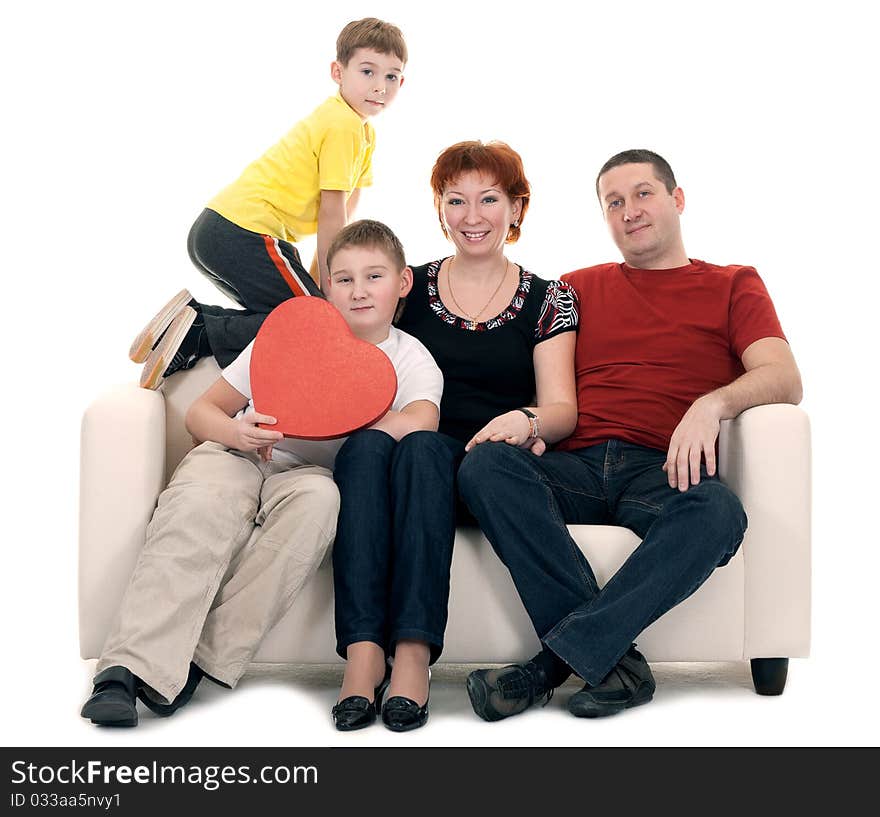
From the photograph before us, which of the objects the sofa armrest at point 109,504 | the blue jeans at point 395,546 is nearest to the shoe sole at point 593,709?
the blue jeans at point 395,546

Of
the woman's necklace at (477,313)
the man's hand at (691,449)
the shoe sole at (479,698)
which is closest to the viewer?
the shoe sole at (479,698)

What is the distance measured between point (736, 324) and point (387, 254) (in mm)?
785

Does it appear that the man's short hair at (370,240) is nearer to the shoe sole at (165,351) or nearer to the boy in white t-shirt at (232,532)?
the boy in white t-shirt at (232,532)

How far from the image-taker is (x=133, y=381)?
2602 millimetres

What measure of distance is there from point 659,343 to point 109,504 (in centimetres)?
122


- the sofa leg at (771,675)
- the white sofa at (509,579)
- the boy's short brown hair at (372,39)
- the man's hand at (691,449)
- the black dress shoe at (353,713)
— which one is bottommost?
the sofa leg at (771,675)

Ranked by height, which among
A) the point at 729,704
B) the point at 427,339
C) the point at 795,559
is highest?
the point at 427,339

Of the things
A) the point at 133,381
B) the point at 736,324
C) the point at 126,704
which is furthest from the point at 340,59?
the point at 126,704

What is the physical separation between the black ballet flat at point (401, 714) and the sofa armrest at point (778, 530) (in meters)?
0.70

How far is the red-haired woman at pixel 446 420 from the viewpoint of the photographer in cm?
208

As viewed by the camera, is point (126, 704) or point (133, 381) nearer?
point (126, 704)

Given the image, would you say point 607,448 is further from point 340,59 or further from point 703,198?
point 703,198

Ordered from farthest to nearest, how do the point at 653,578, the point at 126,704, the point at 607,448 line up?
the point at 607,448 → the point at 653,578 → the point at 126,704
